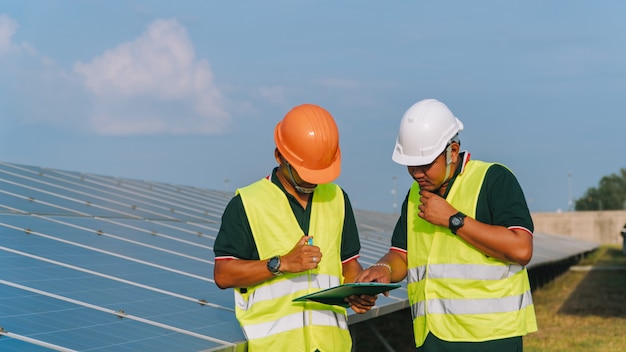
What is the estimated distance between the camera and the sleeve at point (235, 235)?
4227 millimetres

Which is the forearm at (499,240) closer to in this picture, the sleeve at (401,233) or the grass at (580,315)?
the sleeve at (401,233)

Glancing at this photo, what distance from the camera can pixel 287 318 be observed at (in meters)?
4.32

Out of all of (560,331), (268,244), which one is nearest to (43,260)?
(268,244)

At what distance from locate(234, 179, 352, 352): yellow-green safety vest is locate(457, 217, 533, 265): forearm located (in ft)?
2.27

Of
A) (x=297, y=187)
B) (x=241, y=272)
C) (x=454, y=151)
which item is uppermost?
(x=454, y=151)

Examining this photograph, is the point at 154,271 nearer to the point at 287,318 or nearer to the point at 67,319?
the point at 67,319

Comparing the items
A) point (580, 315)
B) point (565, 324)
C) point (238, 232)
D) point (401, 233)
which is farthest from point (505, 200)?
point (580, 315)

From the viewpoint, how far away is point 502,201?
438cm

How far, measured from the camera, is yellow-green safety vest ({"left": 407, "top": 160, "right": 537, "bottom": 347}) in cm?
450

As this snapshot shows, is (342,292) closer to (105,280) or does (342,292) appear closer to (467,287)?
(467,287)

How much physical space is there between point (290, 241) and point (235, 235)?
28cm

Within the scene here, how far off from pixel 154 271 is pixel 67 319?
7.15ft

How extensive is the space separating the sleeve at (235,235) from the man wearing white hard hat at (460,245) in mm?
656

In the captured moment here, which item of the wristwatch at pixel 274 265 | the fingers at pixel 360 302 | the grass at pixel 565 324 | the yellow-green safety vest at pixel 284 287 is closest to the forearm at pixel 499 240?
the fingers at pixel 360 302
